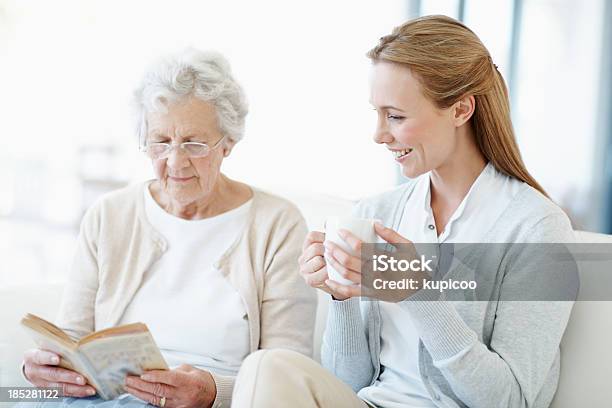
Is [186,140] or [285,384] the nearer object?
[285,384]

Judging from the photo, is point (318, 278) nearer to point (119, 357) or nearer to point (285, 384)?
point (285, 384)

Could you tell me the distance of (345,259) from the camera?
4.55ft

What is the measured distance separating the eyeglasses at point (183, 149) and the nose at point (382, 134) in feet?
1.49

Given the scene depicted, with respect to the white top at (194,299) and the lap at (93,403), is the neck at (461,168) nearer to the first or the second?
the white top at (194,299)

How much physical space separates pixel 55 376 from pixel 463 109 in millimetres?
997

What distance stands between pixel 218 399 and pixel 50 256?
324 centimetres

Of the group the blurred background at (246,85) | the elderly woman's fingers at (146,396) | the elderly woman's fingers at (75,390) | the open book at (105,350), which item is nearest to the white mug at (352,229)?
the open book at (105,350)

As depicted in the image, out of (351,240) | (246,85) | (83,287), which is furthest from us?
(246,85)

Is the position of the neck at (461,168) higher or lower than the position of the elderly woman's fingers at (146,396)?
higher

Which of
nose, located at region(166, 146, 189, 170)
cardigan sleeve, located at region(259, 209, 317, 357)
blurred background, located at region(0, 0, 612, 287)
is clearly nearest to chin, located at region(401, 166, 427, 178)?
cardigan sleeve, located at region(259, 209, 317, 357)

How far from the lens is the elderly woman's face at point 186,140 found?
1.84 metres

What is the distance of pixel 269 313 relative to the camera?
186 cm

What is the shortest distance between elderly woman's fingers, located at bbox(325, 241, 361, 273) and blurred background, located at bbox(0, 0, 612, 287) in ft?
9.68

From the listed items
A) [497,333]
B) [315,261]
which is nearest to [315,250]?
[315,261]
